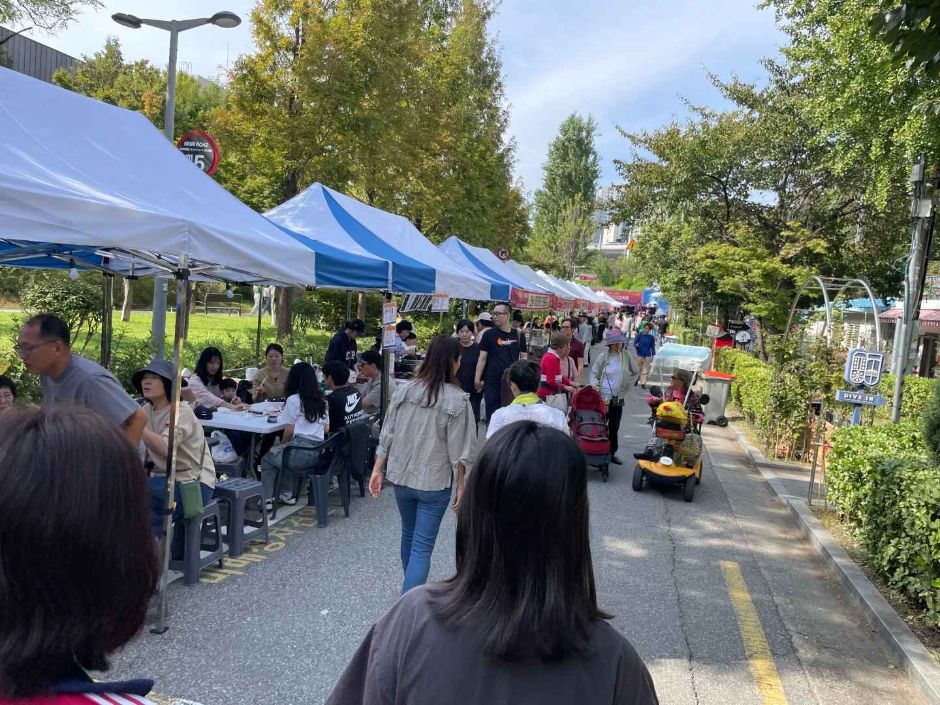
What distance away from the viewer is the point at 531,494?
130 cm

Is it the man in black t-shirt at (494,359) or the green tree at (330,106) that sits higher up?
the green tree at (330,106)

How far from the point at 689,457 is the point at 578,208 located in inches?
1899

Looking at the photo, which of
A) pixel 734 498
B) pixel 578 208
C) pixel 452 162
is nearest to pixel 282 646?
pixel 734 498

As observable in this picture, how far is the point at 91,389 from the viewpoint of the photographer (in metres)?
3.59

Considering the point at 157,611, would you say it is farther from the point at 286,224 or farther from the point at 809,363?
the point at 809,363

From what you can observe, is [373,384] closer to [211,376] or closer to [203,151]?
[211,376]

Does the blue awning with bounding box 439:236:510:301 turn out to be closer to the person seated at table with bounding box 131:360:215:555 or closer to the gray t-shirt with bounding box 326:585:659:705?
the person seated at table with bounding box 131:360:215:555

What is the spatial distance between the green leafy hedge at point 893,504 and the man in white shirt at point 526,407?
2.53 m

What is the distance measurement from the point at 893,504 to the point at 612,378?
4.43 m

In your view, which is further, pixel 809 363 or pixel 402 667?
pixel 809 363

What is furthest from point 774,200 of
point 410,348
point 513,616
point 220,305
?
point 220,305

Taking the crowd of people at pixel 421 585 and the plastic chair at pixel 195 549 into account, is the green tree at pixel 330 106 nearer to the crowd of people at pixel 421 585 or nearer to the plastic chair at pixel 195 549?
the plastic chair at pixel 195 549

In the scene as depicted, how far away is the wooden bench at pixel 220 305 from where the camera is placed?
4022 cm

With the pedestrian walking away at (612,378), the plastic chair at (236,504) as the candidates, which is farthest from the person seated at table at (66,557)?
the pedestrian walking away at (612,378)
